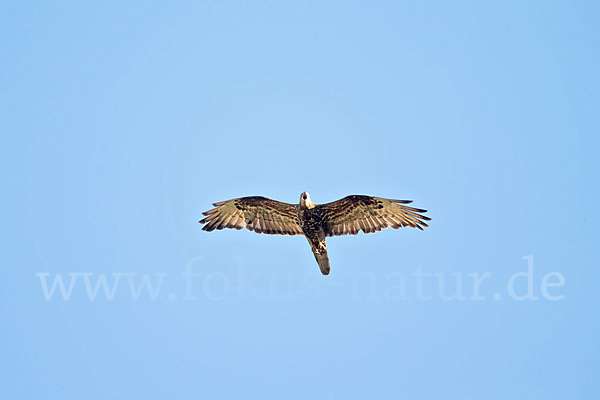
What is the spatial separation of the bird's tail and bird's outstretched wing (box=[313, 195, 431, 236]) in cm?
53

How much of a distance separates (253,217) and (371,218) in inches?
127

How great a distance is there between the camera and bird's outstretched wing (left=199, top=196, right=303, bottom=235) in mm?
21266

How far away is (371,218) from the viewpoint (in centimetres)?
2109

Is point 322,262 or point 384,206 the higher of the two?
point 384,206

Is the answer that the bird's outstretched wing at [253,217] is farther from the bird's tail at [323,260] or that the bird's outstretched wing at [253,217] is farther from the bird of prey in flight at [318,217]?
the bird's tail at [323,260]

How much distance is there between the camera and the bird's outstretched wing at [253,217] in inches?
837

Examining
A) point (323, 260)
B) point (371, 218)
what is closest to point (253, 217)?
point (323, 260)

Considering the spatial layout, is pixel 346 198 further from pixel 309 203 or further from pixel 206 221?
pixel 206 221

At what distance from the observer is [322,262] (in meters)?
20.9

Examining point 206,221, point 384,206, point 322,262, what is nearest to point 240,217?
point 206,221

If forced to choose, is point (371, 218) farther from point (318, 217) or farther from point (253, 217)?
point (253, 217)

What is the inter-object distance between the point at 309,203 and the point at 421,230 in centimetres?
318

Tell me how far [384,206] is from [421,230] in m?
1.22

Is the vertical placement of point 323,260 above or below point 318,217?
below
